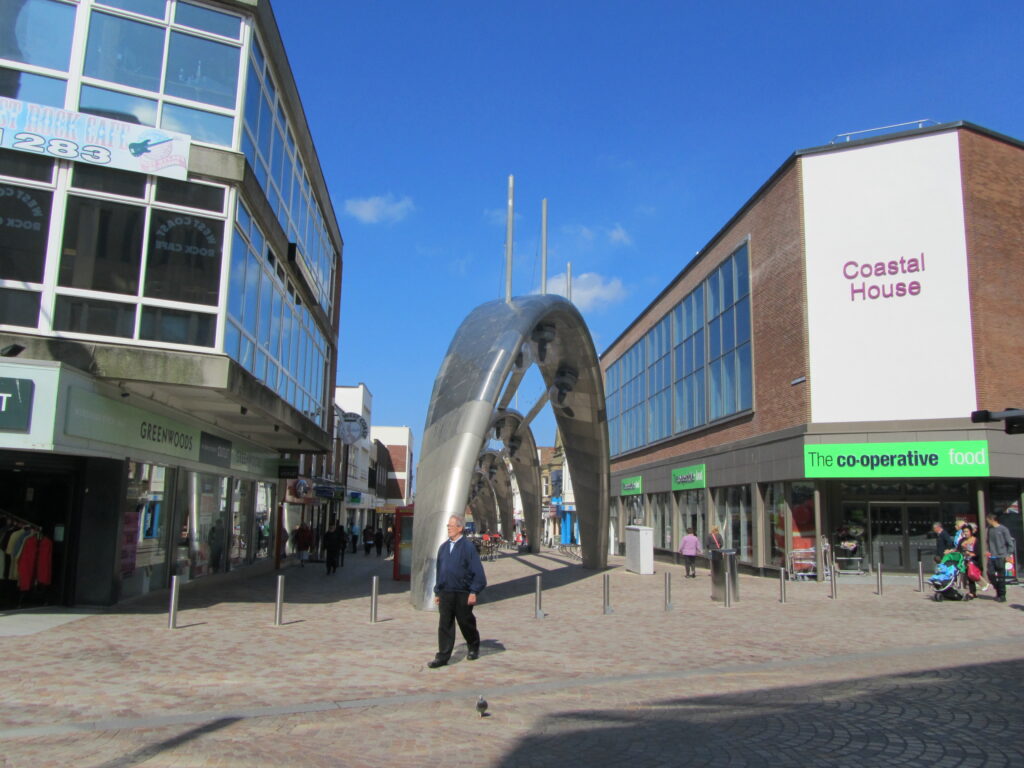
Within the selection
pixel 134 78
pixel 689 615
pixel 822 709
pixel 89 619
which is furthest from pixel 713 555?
pixel 134 78

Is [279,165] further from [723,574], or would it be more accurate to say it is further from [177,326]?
[723,574]

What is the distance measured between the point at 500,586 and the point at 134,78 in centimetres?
1373

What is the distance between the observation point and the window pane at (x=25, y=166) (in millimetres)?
12336

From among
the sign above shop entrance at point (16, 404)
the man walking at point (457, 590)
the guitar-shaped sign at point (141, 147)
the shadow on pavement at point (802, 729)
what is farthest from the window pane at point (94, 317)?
the shadow on pavement at point (802, 729)

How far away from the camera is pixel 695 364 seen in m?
34.5

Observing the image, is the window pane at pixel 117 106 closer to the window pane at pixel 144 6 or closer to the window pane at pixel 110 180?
the window pane at pixel 110 180

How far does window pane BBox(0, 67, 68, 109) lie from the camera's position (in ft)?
41.2

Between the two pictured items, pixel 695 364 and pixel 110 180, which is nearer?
pixel 110 180

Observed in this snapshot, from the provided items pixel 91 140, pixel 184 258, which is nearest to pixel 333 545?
pixel 184 258

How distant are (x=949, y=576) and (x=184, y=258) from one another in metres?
15.7

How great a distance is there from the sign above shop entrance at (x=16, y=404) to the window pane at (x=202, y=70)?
18.0 ft

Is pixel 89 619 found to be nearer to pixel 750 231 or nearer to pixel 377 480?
pixel 750 231

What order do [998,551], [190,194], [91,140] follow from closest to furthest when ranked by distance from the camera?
[91,140]
[190,194]
[998,551]

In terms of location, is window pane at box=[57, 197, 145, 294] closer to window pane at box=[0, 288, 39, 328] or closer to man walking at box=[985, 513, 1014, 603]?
window pane at box=[0, 288, 39, 328]
